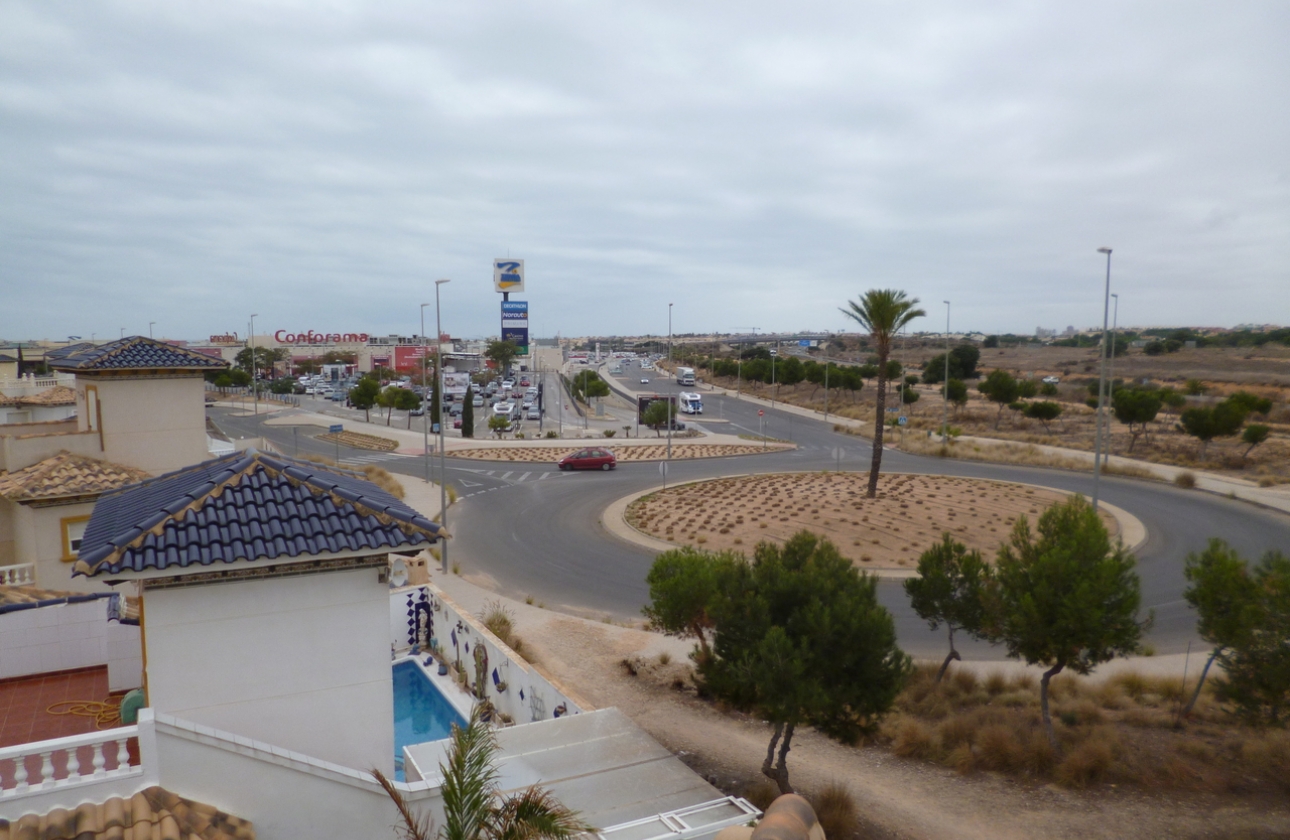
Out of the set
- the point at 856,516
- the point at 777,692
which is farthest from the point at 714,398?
the point at 777,692

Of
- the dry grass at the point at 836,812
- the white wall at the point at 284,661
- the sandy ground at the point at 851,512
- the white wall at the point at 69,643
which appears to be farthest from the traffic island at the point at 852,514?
the white wall at the point at 284,661

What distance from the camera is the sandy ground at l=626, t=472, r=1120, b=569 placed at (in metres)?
26.8

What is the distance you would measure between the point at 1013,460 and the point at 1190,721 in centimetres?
3234

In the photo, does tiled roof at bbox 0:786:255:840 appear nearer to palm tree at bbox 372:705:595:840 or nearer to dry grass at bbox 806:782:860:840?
palm tree at bbox 372:705:595:840

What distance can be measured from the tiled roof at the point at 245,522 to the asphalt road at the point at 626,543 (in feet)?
40.4

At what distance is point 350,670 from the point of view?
875 cm

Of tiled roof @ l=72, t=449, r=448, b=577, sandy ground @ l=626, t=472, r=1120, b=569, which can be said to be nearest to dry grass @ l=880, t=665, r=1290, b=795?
sandy ground @ l=626, t=472, r=1120, b=569

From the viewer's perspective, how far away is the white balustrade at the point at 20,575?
14.3 meters

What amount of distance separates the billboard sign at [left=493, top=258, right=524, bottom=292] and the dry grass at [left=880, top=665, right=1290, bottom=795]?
5079 cm

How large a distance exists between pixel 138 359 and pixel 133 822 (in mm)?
13654

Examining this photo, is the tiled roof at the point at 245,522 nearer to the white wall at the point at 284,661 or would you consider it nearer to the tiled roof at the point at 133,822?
the white wall at the point at 284,661

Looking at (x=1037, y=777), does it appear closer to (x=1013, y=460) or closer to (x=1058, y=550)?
(x=1058, y=550)

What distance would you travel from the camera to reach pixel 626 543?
27.5 m

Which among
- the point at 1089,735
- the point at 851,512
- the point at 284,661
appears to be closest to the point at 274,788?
the point at 284,661
